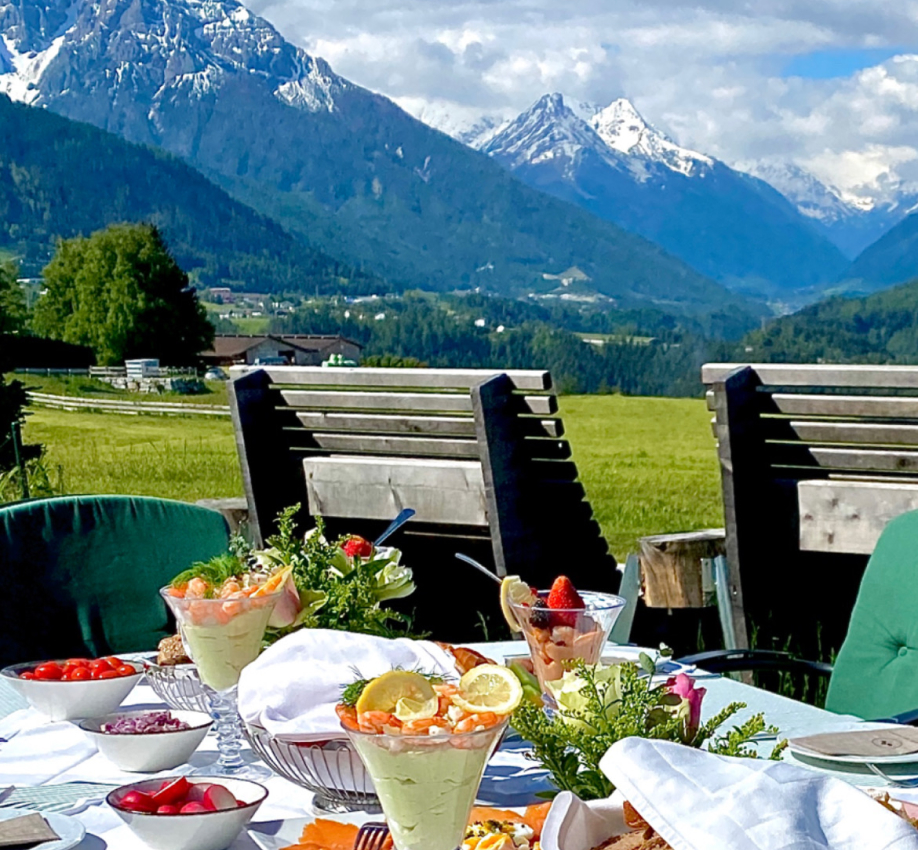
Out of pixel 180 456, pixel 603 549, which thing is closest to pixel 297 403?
pixel 603 549

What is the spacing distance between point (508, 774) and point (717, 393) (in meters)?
2.13

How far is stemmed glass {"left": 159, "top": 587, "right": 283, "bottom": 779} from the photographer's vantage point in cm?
154

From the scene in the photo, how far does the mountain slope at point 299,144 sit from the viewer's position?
472ft

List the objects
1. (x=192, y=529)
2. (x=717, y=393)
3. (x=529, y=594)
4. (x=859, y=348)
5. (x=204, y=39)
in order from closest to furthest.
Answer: (x=529, y=594) < (x=192, y=529) < (x=717, y=393) < (x=859, y=348) < (x=204, y=39)

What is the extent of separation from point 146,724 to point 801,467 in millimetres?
2453

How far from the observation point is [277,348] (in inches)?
885

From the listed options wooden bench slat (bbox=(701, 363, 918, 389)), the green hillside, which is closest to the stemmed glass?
wooden bench slat (bbox=(701, 363, 918, 389))

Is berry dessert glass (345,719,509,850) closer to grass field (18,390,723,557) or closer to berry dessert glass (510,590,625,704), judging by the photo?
berry dessert glass (510,590,625,704)

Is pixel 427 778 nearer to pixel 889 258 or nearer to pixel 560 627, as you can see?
pixel 560 627

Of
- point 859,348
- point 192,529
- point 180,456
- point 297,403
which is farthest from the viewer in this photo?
point 859,348

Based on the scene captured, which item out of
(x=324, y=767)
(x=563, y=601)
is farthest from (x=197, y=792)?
(x=563, y=601)

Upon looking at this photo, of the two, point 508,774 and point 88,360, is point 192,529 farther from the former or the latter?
point 88,360

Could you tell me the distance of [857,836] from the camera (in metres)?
0.88

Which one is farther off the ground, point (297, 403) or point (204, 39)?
point (204, 39)
